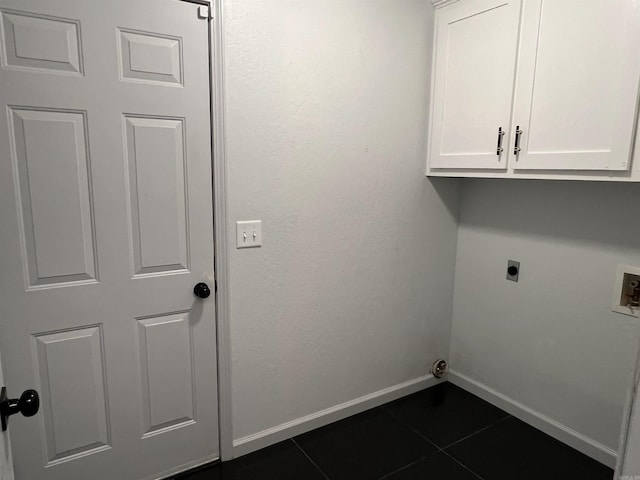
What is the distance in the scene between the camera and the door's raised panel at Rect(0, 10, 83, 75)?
1270mm

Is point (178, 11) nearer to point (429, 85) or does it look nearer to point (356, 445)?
point (429, 85)

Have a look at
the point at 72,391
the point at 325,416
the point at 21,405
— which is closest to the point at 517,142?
the point at 325,416

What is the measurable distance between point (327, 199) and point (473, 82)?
0.91 metres

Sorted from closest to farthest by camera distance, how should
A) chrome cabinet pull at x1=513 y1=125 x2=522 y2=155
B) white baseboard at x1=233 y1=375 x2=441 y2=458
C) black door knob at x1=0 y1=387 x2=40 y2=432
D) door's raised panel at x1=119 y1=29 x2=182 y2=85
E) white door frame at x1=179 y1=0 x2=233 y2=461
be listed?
black door knob at x1=0 y1=387 x2=40 y2=432
door's raised panel at x1=119 y1=29 x2=182 y2=85
white door frame at x1=179 y1=0 x2=233 y2=461
chrome cabinet pull at x1=513 y1=125 x2=522 y2=155
white baseboard at x1=233 y1=375 x2=441 y2=458

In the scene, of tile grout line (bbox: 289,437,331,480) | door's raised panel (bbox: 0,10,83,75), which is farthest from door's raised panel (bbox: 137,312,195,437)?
door's raised panel (bbox: 0,10,83,75)

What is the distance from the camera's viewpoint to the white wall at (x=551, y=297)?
182cm

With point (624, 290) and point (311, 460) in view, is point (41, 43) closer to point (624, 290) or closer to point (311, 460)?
point (311, 460)

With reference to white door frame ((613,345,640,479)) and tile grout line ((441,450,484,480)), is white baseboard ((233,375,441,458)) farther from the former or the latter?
white door frame ((613,345,640,479))

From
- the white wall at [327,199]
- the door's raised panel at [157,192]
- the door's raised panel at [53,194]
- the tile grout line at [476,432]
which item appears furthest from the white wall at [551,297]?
the door's raised panel at [53,194]

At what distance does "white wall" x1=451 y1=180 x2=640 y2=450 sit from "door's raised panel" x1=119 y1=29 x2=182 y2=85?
66.8 inches

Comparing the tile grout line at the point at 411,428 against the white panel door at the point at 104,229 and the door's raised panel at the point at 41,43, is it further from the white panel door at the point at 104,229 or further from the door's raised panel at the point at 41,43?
the door's raised panel at the point at 41,43

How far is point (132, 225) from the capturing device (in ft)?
5.08

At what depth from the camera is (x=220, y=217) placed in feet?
5.55

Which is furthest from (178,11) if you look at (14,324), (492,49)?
(492,49)
